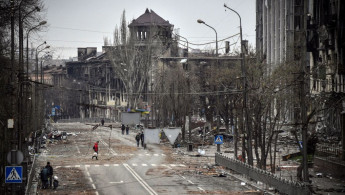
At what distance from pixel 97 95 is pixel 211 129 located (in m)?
69.5

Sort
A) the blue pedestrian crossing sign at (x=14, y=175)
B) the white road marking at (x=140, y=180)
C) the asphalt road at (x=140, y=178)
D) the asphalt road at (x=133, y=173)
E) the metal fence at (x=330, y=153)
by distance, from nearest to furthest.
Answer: the blue pedestrian crossing sign at (x=14, y=175) < the white road marking at (x=140, y=180) < the asphalt road at (x=140, y=178) < the asphalt road at (x=133, y=173) < the metal fence at (x=330, y=153)

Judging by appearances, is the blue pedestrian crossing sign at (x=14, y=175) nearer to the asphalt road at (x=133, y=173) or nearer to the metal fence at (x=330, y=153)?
the asphalt road at (x=133, y=173)

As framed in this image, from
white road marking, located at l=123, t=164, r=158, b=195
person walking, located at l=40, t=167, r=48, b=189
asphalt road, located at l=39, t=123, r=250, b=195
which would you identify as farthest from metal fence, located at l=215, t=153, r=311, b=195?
person walking, located at l=40, t=167, r=48, b=189

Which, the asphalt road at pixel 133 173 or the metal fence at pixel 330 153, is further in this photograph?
the metal fence at pixel 330 153

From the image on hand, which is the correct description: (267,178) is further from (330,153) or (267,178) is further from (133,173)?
(133,173)

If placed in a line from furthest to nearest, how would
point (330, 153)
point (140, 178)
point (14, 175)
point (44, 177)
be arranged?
point (330, 153), point (140, 178), point (44, 177), point (14, 175)

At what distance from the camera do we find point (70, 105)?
159m

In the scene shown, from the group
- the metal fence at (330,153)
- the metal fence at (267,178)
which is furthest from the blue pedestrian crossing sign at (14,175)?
the metal fence at (330,153)

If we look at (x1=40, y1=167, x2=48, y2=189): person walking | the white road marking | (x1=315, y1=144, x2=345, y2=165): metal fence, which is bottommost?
the white road marking

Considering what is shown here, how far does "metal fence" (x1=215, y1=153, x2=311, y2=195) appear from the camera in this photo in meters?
29.1

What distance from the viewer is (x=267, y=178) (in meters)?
34.7

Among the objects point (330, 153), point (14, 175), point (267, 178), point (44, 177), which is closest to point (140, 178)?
point (44, 177)

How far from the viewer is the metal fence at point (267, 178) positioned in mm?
29087

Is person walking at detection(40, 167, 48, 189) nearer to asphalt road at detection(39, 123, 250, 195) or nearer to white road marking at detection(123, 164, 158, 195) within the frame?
asphalt road at detection(39, 123, 250, 195)
